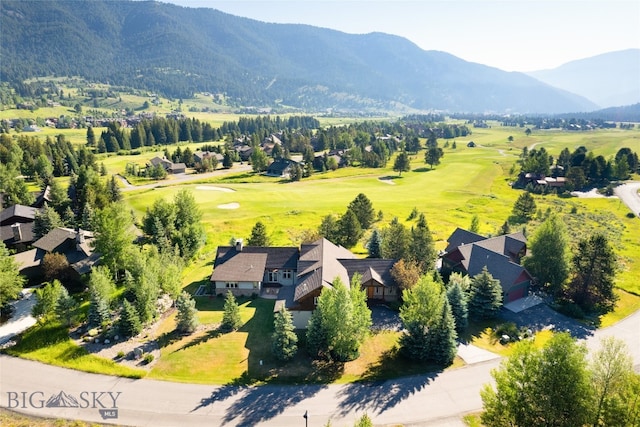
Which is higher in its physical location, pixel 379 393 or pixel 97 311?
pixel 97 311

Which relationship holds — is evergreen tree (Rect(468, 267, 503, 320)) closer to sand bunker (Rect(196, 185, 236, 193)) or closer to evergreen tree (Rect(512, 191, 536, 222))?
evergreen tree (Rect(512, 191, 536, 222))

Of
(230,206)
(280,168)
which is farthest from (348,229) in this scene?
(280,168)

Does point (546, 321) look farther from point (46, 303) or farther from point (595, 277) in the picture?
point (46, 303)

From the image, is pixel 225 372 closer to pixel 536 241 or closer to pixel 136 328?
pixel 136 328

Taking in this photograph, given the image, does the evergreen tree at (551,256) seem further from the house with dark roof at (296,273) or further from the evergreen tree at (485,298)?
the house with dark roof at (296,273)

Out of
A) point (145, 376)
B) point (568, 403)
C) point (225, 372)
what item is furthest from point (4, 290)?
point (568, 403)
